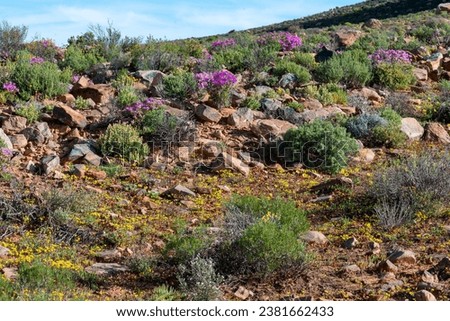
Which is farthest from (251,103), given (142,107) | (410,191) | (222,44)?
(222,44)

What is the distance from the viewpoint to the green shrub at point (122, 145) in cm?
1007

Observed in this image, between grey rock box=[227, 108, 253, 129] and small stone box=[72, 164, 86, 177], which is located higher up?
grey rock box=[227, 108, 253, 129]

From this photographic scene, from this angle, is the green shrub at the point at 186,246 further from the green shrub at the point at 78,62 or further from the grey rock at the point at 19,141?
the green shrub at the point at 78,62

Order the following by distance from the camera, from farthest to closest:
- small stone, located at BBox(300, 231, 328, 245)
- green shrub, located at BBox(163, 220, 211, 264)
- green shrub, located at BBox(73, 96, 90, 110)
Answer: green shrub, located at BBox(73, 96, 90, 110) < small stone, located at BBox(300, 231, 328, 245) < green shrub, located at BBox(163, 220, 211, 264)

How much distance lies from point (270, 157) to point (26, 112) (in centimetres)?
416

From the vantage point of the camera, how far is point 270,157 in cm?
1044

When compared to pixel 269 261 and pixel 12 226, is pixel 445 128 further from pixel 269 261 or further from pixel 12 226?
pixel 12 226

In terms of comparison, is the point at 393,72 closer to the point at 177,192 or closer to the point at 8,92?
the point at 177,192

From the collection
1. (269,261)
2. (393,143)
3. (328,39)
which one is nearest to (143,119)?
(393,143)

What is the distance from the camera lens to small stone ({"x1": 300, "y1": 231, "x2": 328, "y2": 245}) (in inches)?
285

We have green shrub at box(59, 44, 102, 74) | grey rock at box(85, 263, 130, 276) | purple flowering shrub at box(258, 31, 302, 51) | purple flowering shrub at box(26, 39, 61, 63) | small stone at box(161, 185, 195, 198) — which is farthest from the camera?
purple flowering shrub at box(258, 31, 302, 51)

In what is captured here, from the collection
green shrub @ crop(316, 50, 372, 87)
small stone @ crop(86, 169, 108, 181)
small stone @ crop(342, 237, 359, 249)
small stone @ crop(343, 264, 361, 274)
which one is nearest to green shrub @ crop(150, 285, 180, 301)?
small stone @ crop(343, 264, 361, 274)

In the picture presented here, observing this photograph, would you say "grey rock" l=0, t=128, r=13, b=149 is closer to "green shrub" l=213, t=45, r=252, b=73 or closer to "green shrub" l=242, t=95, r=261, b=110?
"green shrub" l=242, t=95, r=261, b=110

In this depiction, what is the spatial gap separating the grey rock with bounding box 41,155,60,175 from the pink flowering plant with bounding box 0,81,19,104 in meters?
3.02
